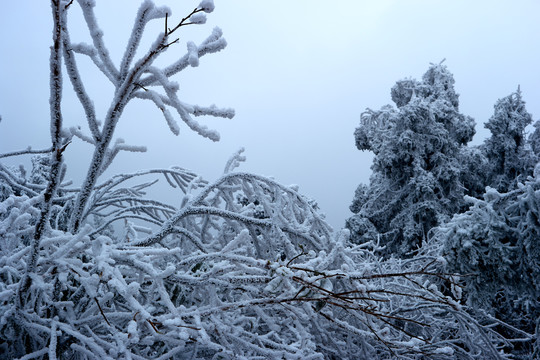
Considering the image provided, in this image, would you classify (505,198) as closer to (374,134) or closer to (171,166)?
(171,166)

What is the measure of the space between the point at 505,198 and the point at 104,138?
4.61 metres

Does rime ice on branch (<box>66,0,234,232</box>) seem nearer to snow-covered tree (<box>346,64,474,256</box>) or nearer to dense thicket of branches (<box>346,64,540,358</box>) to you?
dense thicket of branches (<box>346,64,540,358</box>)

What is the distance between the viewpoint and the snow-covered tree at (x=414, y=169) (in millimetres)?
14734

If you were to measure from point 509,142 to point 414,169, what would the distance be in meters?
4.84

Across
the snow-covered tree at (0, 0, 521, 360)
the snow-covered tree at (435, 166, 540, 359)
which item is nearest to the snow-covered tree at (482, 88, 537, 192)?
the snow-covered tree at (435, 166, 540, 359)

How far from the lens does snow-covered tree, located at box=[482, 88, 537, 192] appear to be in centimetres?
1598

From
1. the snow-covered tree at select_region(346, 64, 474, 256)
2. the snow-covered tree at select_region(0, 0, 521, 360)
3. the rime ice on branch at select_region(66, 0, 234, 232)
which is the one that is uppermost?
the snow-covered tree at select_region(346, 64, 474, 256)

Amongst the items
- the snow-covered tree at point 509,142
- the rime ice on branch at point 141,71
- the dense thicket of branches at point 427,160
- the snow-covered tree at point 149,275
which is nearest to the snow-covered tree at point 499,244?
the snow-covered tree at point 149,275

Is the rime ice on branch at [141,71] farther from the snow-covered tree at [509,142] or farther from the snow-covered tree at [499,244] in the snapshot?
the snow-covered tree at [509,142]

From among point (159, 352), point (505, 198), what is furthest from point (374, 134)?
point (159, 352)

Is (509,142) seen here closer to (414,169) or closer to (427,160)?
(427,160)

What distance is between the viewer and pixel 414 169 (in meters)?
15.0

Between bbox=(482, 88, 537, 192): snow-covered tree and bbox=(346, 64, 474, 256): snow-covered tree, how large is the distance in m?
1.45

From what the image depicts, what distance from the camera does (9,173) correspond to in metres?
3.02
